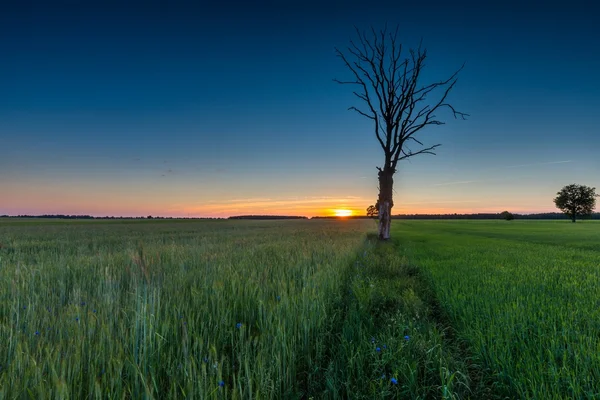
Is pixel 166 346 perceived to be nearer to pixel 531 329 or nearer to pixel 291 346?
pixel 291 346

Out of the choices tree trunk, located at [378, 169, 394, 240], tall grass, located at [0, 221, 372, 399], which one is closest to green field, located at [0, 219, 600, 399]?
tall grass, located at [0, 221, 372, 399]

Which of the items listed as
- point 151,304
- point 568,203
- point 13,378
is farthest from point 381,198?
point 568,203

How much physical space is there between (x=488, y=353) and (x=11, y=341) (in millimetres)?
5041

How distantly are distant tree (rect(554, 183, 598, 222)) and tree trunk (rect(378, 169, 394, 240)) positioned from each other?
104 m

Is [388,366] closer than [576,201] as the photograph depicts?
Yes

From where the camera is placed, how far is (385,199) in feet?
66.3

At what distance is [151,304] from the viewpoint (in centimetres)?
316

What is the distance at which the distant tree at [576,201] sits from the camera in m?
85.4

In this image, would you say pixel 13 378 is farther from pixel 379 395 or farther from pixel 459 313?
pixel 459 313

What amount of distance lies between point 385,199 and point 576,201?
10692 centimetres

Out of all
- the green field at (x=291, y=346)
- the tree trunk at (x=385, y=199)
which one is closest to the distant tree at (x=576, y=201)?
the tree trunk at (x=385, y=199)

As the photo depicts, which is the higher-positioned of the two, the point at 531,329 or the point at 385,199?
the point at 385,199

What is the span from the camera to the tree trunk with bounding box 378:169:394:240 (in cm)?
2020

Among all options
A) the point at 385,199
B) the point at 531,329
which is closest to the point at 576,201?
the point at 385,199
